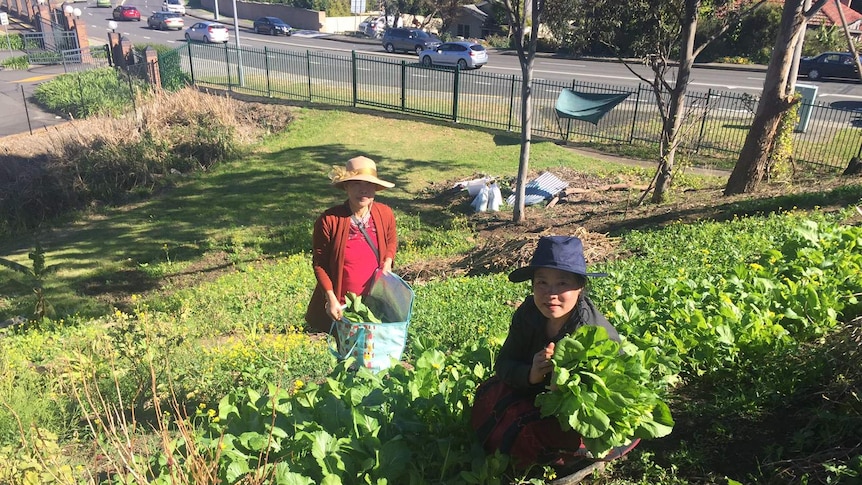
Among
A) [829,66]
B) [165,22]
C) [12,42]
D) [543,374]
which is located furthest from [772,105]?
[165,22]

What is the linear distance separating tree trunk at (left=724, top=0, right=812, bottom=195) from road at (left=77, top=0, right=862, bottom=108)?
51.6 ft

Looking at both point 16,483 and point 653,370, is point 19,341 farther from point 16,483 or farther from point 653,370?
point 653,370

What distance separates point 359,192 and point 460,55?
2881 centimetres

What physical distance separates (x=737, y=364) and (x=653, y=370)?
1.94 feet

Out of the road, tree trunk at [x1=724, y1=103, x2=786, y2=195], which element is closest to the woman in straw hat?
tree trunk at [x1=724, y1=103, x2=786, y2=195]

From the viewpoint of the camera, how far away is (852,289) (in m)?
3.54

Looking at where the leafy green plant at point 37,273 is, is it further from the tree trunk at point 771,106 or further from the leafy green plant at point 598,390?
the tree trunk at point 771,106

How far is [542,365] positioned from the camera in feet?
7.41

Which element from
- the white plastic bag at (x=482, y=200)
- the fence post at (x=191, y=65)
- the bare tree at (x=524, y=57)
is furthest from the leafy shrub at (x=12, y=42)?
the bare tree at (x=524, y=57)

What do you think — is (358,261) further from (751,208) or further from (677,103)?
(677,103)

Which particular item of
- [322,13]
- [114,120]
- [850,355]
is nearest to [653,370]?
[850,355]

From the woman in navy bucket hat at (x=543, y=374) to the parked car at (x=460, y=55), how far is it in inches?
1165

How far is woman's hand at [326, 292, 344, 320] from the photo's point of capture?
3.72m

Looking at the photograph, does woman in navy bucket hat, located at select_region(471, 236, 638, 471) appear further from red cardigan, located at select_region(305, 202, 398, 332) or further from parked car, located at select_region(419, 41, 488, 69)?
parked car, located at select_region(419, 41, 488, 69)
